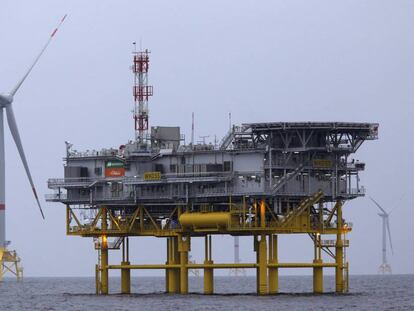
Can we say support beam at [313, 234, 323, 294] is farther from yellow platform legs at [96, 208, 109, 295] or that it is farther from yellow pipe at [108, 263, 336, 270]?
yellow platform legs at [96, 208, 109, 295]

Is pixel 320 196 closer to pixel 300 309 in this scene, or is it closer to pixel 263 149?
pixel 263 149

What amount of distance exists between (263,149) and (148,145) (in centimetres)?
1096

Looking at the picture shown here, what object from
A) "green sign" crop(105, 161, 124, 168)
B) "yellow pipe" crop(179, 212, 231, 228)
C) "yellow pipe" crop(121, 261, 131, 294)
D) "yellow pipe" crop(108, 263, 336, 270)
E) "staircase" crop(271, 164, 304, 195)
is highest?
"green sign" crop(105, 161, 124, 168)

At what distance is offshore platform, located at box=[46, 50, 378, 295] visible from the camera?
10738cm

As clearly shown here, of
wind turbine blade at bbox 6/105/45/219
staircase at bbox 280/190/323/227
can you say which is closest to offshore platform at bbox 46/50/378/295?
staircase at bbox 280/190/323/227

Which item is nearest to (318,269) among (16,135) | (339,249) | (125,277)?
(339,249)

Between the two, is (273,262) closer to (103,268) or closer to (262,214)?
(262,214)

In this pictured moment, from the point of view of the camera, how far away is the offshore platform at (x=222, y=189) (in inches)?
4227

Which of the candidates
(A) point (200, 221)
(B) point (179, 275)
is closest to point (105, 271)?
(B) point (179, 275)

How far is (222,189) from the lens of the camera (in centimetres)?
10844

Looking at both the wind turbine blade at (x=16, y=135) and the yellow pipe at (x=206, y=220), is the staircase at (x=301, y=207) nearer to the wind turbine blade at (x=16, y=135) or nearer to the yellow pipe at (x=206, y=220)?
the yellow pipe at (x=206, y=220)

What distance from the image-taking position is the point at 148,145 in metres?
114

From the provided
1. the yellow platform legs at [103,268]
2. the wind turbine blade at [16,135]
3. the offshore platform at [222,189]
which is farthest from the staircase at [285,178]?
the wind turbine blade at [16,135]

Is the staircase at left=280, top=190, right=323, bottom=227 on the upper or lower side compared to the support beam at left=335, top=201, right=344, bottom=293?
upper
